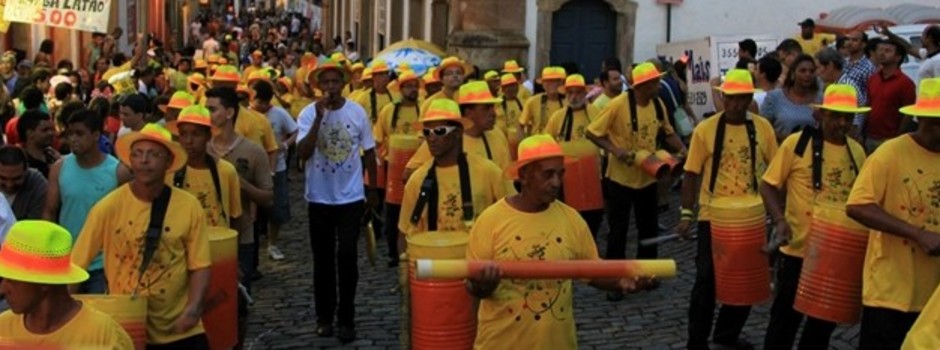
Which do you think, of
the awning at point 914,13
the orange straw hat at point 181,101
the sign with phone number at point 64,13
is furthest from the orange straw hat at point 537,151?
the awning at point 914,13

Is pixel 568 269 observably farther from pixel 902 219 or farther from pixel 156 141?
pixel 156 141

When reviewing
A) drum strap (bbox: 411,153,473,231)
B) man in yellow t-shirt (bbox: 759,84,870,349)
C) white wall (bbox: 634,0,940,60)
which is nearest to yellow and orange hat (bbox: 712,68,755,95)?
man in yellow t-shirt (bbox: 759,84,870,349)

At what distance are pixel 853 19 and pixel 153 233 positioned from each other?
1895 cm

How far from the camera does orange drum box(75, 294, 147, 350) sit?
18.5 feet

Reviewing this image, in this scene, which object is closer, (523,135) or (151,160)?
(151,160)

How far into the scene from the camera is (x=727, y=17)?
24.9 metres

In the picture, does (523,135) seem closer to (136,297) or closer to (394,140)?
(394,140)

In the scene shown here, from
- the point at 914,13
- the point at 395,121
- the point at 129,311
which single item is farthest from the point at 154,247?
the point at 914,13

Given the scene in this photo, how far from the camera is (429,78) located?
1435 cm

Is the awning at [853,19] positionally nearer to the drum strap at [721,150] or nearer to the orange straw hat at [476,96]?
the drum strap at [721,150]

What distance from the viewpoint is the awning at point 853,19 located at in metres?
22.3

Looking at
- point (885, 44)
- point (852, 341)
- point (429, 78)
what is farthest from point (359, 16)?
point (852, 341)

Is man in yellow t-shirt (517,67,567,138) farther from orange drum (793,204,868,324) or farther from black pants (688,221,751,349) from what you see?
orange drum (793,204,868,324)

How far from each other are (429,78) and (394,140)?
8.72 feet
